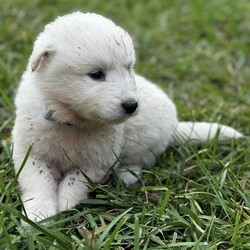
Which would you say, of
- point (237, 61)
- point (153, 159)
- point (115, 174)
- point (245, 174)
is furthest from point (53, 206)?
point (237, 61)

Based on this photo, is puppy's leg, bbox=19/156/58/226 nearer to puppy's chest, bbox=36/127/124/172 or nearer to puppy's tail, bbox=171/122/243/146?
puppy's chest, bbox=36/127/124/172

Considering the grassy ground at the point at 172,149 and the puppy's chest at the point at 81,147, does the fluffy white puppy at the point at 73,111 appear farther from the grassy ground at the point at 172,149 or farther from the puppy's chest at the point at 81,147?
the grassy ground at the point at 172,149

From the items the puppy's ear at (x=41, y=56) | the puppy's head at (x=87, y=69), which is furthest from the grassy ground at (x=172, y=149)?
the puppy's ear at (x=41, y=56)

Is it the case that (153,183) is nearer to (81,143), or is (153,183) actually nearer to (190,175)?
(190,175)

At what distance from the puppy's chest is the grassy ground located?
0.22m

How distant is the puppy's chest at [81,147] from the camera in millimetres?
3756

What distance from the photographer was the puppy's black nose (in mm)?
3406

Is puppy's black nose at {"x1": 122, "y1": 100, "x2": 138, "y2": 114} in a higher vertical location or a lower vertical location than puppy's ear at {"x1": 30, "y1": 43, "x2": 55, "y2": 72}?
lower

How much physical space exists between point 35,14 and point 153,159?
148 inches

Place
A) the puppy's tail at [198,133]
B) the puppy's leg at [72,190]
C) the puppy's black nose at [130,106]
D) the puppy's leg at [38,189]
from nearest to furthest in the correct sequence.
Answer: the puppy's black nose at [130,106]
the puppy's leg at [38,189]
the puppy's leg at [72,190]
the puppy's tail at [198,133]

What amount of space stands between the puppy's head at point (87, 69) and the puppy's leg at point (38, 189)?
17.2 inches

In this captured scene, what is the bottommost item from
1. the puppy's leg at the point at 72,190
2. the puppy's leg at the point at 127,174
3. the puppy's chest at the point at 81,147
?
the puppy's leg at the point at 127,174

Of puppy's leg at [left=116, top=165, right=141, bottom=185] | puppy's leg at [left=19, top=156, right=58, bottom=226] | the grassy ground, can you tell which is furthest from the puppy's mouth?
puppy's leg at [left=116, top=165, right=141, bottom=185]

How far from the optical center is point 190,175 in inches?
175
